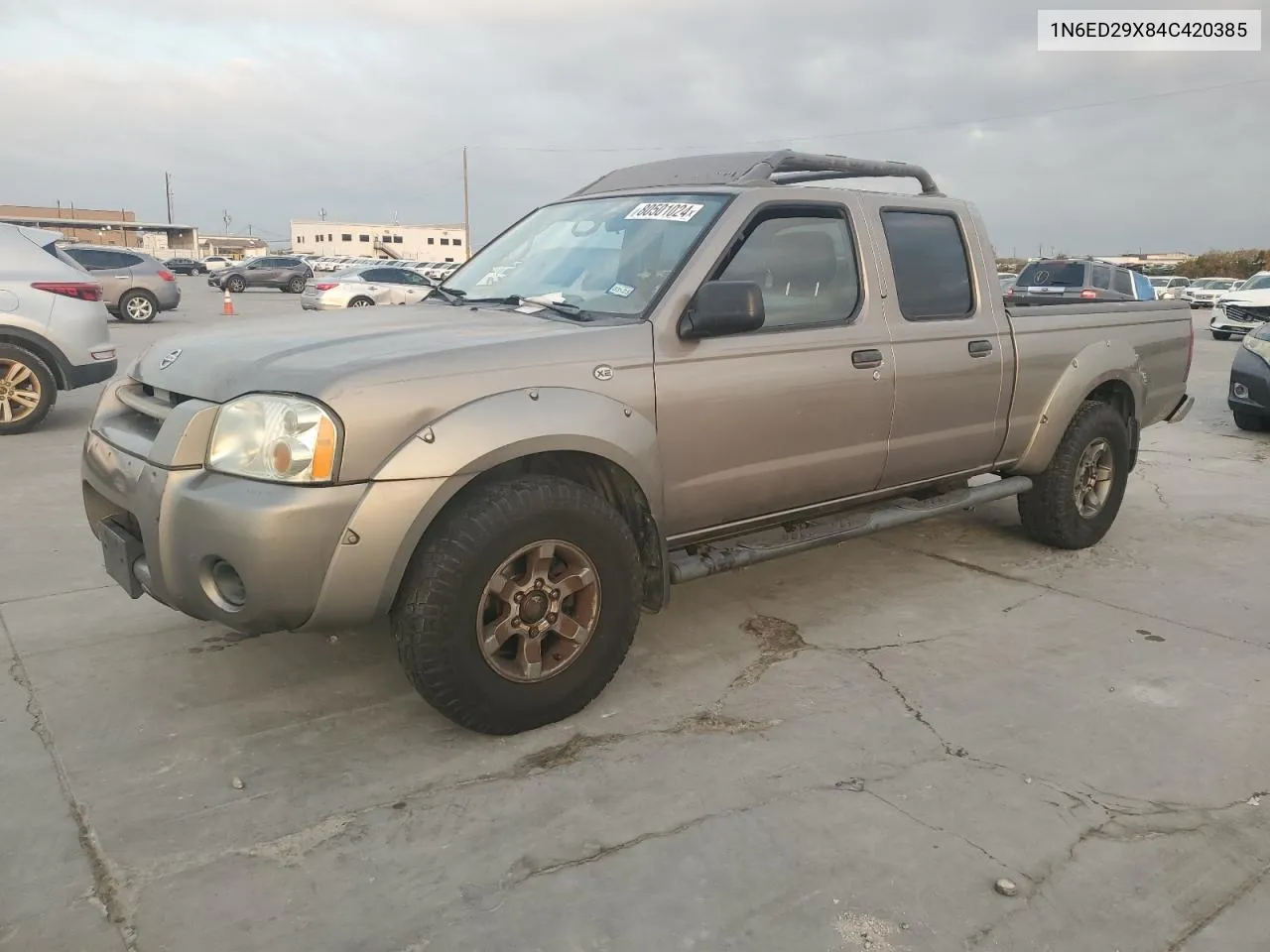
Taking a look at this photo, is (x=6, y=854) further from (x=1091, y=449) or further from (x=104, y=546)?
(x=1091, y=449)

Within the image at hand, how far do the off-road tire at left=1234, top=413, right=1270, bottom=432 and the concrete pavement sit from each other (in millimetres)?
5897

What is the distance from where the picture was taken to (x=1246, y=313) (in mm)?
19656

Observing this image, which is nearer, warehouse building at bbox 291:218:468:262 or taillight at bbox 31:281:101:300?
taillight at bbox 31:281:101:300

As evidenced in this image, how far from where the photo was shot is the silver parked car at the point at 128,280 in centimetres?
2023

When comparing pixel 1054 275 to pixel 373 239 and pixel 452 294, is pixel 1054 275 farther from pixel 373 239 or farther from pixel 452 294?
pixel 373 239

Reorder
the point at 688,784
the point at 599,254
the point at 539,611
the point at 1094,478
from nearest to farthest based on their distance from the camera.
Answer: the point at 688,784
the point at 539,611
the point at 599,254
the point at 1094,478

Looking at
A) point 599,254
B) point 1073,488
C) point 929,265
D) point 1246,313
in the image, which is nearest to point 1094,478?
point 1073,488

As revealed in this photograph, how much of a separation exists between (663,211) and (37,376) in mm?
6518

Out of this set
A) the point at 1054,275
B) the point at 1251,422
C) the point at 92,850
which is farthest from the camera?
the point at 1054,275

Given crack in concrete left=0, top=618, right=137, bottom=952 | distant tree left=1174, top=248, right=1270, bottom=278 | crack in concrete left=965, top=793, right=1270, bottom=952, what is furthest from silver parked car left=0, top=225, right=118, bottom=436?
distant tree left=1174, top=248, right=1270, bottom=278

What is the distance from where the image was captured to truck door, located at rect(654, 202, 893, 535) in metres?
3.46

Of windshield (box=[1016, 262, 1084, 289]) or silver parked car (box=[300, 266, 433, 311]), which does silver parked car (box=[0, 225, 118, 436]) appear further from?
windshield (box=[1016, 262, 1084, 289])

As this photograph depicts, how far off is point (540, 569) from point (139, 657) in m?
1.77

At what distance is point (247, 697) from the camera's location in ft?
11.2
